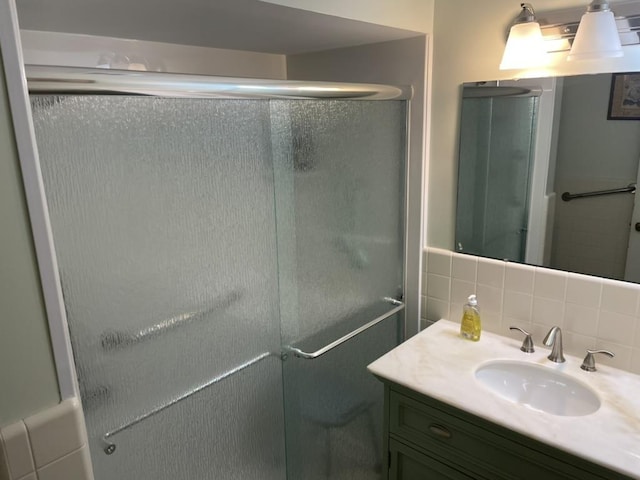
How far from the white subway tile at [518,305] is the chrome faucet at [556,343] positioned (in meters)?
0.13

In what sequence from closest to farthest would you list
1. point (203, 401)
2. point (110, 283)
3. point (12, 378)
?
point (12, 378)
point (110, 283)
point (203, 401)

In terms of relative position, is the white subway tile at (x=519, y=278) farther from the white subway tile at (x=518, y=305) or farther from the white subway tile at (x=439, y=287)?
the white subway tile at (x=439, y=287)

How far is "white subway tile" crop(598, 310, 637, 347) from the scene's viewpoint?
1.48 metres

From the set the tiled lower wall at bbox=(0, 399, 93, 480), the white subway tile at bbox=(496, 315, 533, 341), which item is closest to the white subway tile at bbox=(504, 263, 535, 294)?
the white subway tile at bbox=(496, 315, 533, 341)

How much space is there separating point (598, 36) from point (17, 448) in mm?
1678

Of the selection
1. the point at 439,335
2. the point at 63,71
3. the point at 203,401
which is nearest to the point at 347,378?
the point at 439,335

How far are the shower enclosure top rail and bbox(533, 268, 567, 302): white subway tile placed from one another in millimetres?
858

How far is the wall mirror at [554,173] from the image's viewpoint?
148cm

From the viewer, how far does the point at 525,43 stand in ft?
4.84

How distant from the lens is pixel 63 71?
0.91 m

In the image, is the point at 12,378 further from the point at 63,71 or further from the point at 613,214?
the point at 613,214

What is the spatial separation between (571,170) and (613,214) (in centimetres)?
19

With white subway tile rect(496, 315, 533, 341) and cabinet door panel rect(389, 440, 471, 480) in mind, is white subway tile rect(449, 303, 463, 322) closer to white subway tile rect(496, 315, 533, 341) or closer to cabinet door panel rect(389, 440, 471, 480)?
white subway tile rect(496, 315, 533, 341)

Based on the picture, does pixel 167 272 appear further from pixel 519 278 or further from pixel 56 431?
pixel 519 278
